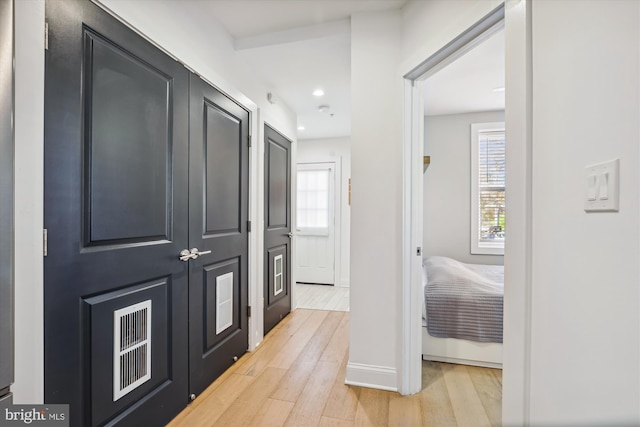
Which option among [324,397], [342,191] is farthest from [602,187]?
[342,191]

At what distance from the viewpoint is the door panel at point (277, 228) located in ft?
9.27

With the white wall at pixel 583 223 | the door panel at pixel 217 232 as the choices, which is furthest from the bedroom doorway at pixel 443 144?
the door panel at pixel 217 232

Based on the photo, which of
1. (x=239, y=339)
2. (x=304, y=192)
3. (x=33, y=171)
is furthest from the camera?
(x=304, y=192)

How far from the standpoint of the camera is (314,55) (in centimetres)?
234

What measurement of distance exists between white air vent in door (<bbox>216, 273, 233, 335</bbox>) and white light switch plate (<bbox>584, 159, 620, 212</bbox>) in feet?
6.53

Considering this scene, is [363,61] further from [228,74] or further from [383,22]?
[228,74]

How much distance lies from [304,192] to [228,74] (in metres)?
2.90

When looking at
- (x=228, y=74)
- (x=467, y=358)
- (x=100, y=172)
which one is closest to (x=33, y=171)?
(x=100, y=172)

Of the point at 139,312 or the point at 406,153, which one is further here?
the point at 406,153

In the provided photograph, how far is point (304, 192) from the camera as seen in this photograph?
4941 mm

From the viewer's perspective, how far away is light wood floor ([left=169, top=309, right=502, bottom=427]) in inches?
62.7

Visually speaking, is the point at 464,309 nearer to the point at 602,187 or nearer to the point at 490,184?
the point at 602,187

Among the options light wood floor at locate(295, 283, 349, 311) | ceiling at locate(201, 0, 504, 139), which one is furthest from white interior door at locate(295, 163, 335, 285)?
ceiling at locate(201, 0, 504, 139)

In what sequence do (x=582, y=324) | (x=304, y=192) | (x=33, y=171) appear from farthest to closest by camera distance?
(x=304, y=192), (x=33, y=171), (x=582, y=324)
